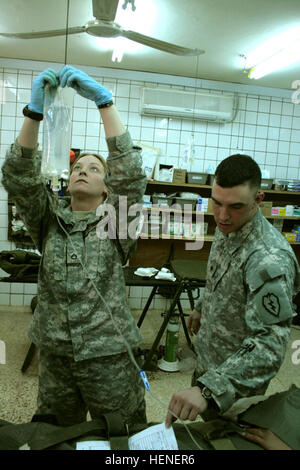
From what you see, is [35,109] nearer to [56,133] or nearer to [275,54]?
[56,133]

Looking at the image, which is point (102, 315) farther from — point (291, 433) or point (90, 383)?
point (291, 433)

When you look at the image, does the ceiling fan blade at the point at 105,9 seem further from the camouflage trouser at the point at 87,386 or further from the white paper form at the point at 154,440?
the white paper form at the point at 154,440

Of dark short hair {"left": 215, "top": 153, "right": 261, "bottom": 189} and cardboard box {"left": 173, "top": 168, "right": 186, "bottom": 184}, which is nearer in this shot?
dark short hair {"left": 215, "top": 153, "right": 261, "bottom": 189}

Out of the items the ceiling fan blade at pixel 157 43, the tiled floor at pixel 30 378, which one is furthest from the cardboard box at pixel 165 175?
the ceiling fan blade at pixel 157 43

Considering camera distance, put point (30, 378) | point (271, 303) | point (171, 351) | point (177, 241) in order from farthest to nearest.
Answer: point (177, 241)
point (171, 351)
point (30, 378)
point (271, 303)

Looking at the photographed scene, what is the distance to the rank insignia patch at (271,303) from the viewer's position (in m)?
0.95

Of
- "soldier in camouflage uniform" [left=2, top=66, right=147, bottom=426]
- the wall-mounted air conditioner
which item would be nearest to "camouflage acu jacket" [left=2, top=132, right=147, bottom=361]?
"soldier in camouflage uniform" [left=2, top=66, right=147, bottom=426]

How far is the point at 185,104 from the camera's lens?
367cm

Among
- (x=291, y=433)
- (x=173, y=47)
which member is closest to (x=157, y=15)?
(x=173, y=47)

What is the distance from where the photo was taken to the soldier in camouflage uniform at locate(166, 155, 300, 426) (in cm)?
87

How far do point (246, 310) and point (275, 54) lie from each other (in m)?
2.54

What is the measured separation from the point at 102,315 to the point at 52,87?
2.56 ft

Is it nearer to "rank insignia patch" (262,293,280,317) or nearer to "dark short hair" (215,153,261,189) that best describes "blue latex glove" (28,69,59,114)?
"dark short hair" (215,153,261,189)

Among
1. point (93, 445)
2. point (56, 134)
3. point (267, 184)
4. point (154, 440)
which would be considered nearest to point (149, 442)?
point (154, 440)
